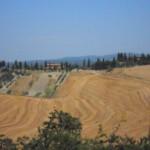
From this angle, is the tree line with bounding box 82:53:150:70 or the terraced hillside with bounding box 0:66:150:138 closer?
the terraced hillside with bounding box 0:66:150:138

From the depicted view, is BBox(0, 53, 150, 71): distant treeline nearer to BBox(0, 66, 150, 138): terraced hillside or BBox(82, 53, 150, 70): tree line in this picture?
BBox(82, 53, 150, 70): tree line

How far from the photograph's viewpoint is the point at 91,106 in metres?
34.7

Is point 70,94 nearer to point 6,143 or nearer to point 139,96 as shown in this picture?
point 139,96

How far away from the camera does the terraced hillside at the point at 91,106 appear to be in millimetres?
29875

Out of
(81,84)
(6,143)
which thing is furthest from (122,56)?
(6,143)

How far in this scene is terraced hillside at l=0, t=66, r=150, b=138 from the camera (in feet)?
98.0

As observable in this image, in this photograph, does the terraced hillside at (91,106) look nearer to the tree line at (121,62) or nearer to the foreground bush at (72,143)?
the foreground bush at (72,143)

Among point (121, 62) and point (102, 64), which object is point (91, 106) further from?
point (121, 62)

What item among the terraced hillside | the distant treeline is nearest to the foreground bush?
the terraced hillside

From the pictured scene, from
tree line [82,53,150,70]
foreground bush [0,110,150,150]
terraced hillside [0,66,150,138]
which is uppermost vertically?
foreground bush [0,110,150,150]

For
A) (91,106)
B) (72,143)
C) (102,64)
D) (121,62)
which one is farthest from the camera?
(121,62)

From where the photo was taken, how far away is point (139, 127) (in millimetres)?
29797

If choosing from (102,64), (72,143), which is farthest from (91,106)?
(102,64)

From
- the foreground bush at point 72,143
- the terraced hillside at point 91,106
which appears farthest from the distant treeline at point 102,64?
the foreground bush at point 72,143
